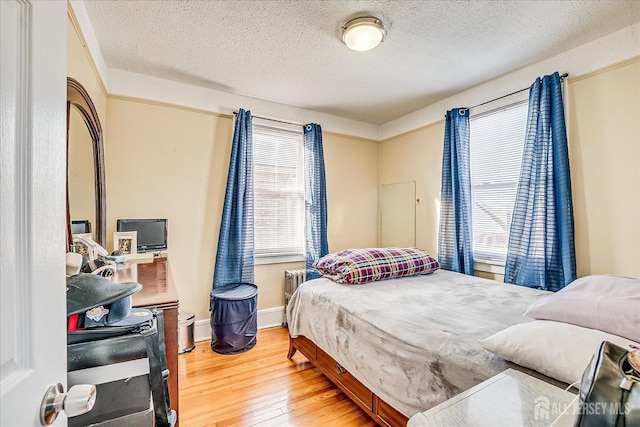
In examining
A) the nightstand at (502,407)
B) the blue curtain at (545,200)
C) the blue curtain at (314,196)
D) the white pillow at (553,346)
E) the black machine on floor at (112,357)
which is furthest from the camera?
the blue curtain at (314,196)

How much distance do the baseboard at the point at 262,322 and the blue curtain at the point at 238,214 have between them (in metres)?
0.42

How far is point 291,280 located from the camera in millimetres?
3268

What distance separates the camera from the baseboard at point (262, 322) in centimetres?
290

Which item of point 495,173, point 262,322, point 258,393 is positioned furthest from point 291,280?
point 495,173

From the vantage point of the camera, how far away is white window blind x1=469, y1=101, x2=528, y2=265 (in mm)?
2605

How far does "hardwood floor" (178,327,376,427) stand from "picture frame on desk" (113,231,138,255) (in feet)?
3.46

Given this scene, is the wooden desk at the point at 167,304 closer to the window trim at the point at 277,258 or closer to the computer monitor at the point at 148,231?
the computer monitor at the point at 148,231

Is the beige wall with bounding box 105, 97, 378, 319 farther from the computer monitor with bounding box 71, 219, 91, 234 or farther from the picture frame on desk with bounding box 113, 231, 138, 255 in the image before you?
the computer monitor with bounding box 71, 219, 91, 234

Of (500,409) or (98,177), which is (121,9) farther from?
(500,409)

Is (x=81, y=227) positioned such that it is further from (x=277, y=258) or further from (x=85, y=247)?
(x=277, y=258)

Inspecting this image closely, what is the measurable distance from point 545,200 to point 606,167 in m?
0.42

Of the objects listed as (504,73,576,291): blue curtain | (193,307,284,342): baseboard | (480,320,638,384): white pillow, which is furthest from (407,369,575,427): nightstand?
(193,307,284,342): baseboard

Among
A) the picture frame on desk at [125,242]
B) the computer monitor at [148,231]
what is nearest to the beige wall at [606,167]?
the computer monitor at [148,231]

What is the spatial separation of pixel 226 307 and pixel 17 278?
228 centimetres
